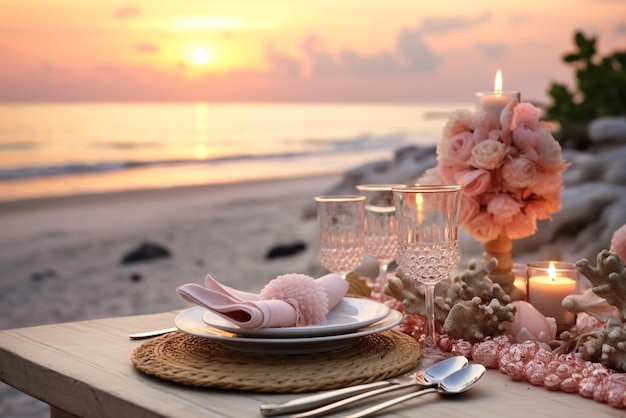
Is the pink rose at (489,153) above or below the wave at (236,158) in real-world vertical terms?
above

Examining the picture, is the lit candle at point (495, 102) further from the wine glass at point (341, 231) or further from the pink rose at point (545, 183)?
the wine glass at point (341, 231)

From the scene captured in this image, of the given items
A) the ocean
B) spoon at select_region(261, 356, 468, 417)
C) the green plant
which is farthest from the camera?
the ocean

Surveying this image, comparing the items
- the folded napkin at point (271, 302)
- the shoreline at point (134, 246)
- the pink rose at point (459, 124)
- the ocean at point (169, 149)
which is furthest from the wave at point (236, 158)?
the folded napkin at point (271, 302)

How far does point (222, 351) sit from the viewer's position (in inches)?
62.2

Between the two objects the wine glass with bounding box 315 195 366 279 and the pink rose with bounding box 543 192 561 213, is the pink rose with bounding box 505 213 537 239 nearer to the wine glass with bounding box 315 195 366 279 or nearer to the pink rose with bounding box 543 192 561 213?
the pink rose with bounding box 543 192 561 213

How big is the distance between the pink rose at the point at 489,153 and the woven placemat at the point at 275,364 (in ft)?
1.67

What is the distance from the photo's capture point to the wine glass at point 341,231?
1934 mm

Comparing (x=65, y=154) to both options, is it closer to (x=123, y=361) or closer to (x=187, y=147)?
(x=187, y=147)

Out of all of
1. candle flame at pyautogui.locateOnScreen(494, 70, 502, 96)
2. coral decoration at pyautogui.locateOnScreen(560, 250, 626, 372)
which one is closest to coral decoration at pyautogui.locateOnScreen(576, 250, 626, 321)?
coral decoration at pyautogui.locateOnScreen(560, 250, 626, 372)

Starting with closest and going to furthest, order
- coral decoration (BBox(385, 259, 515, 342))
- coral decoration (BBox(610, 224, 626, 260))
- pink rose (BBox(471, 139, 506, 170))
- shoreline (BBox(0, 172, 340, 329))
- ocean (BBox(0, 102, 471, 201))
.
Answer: coral decoration (BBox(385, 259, 515, 342)) → coral decoration (BBox(610, 224, 626, 260)) → pink rose (BBox(471, 139, 506, 170)) → shoreline (BBox(0, 172, 340, 329)) → ocean (BBox(0, 102, 471, 201))

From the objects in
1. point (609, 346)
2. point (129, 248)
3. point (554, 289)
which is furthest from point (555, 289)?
point (129, 248)

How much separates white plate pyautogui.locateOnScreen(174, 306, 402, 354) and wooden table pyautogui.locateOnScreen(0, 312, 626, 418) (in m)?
0.12

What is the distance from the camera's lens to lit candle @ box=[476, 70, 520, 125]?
6.57ft

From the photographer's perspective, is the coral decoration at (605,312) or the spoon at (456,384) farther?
the coral decoration at (605,312)
